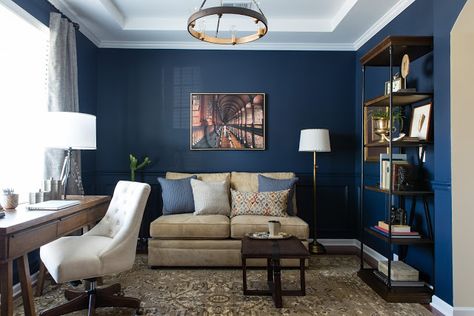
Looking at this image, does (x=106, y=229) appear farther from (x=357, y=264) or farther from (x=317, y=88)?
(x=317, y=88)

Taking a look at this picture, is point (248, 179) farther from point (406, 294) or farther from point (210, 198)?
point (406, 294)

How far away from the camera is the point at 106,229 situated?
8.79 feet

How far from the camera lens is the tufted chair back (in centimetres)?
223

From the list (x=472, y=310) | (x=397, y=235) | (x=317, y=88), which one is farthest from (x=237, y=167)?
(x=472, y=310)

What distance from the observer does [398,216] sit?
9.75 ft

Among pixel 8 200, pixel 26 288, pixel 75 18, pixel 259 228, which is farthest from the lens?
pixel 75 18

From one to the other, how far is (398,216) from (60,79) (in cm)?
341

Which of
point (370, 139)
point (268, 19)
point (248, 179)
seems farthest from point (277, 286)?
point (268, 19)

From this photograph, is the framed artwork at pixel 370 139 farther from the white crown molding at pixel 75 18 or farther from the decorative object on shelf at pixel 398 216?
the white crown molding at pixel 75 18

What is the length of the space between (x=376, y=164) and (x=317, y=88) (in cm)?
130

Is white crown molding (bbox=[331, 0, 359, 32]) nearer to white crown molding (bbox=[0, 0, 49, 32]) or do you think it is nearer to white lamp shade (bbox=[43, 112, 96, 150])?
white lamp shade (bbox=[43, 112, 96, 150])

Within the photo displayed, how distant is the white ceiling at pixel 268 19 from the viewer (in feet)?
11.5

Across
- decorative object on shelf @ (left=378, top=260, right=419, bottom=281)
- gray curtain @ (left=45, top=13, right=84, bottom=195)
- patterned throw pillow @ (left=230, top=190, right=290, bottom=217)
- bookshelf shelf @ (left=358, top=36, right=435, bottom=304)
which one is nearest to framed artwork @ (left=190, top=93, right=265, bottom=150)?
patterned throw pillow @ (left=230, top=190, right=290, bottom=217)

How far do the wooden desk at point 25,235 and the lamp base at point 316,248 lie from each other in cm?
262
